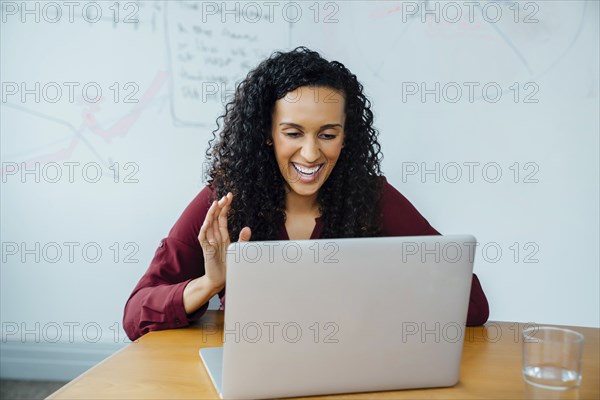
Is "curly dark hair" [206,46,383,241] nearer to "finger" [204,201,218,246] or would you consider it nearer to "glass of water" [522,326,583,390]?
"finger" [204,201,218,246]

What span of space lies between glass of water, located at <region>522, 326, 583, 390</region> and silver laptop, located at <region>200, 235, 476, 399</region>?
114 millimetres

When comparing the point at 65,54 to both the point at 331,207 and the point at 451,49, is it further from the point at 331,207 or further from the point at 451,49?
the point at 451,49

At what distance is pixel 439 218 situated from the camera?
228 centimetres

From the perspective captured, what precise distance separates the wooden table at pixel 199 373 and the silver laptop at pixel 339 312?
6 cm

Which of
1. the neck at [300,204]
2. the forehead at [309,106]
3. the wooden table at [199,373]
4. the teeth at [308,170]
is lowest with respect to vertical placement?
the wooden table at [199,373]

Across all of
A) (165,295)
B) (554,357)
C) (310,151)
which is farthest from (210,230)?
(554,357)

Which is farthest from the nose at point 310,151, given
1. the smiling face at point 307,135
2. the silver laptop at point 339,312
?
the silver laptop at point 339,312

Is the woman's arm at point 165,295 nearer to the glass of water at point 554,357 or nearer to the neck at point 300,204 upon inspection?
the neck at point 300,204

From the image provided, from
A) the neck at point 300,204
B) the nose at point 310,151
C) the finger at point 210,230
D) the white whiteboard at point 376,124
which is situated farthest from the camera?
the white whiteboard at point 376,124

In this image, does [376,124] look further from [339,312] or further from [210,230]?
[339,312]

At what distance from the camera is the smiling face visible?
1612 millimetres

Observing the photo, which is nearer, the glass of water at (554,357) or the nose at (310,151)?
the glass of water at (554,357)

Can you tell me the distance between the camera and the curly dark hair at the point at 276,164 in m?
1.68

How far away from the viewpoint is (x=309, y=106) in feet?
5.29
